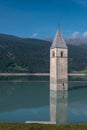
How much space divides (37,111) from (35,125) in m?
11.0

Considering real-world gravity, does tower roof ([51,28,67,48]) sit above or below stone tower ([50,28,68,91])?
above

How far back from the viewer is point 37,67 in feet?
349

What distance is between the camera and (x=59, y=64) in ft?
111

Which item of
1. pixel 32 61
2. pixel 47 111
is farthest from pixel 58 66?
pixel 32 61

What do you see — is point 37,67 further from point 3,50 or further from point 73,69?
point 3,50

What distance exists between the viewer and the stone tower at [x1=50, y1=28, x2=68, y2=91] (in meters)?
33.5

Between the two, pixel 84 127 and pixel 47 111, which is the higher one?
pixel 84 127

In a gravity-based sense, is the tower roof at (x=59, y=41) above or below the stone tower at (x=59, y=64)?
above

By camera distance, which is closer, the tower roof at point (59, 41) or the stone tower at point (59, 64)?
the stone tower at point (59, 64)

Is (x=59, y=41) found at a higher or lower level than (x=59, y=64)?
higher

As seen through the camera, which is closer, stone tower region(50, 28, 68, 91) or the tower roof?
stone tower region(50, 28, 68, 91)

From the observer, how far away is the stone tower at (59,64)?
3353cm

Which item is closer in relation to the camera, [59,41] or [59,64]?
[59,64]

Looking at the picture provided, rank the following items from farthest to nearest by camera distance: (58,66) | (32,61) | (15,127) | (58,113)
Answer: (32,61)
(58,66)
(58,113)
(15,127)
